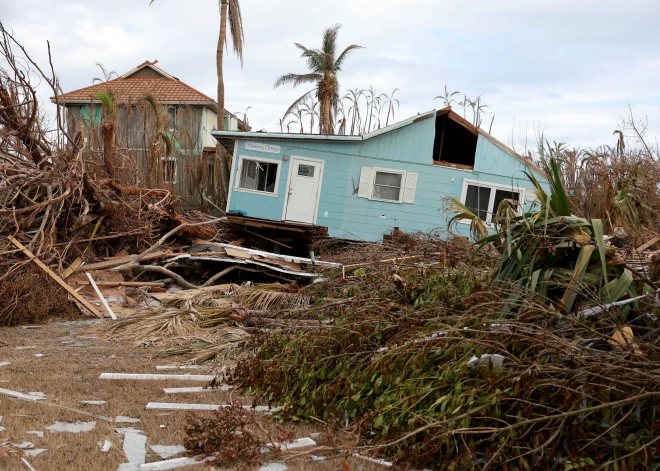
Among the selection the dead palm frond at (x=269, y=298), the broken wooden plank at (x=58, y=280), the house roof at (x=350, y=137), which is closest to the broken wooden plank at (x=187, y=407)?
the dead palm frond at (x=269, y=298)

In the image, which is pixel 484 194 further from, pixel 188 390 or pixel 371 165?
pixel 188 390

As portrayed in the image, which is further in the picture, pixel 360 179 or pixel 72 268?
pixel 360 179

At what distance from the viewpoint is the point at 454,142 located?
18.8 meters

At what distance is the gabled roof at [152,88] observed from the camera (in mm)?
26094

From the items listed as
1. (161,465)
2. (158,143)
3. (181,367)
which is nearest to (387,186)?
(158,143)

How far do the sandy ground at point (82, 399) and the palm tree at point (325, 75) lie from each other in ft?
77.8

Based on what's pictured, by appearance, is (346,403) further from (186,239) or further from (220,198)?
(220,198)

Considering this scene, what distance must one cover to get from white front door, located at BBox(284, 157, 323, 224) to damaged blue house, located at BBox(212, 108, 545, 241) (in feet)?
0.09

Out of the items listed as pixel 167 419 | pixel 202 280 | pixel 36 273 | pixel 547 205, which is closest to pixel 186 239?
pixel 202 280

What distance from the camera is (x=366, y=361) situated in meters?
5.45

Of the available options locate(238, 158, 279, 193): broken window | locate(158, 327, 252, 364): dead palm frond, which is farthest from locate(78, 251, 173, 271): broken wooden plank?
locate(158, 327, 252, 364): dead palm frond

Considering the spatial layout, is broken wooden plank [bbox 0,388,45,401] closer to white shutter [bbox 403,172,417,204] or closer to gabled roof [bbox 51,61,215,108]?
white shutter [bbox 403,172,417,204]

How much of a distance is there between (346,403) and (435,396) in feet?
2.71

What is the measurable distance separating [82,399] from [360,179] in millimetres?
12288
